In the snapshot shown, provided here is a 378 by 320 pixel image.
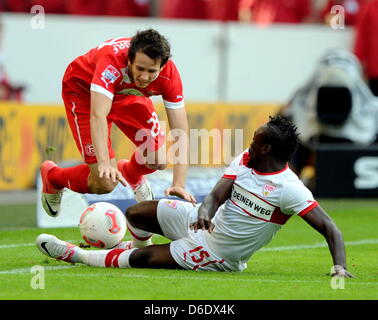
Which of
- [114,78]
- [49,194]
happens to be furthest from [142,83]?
[49,194]

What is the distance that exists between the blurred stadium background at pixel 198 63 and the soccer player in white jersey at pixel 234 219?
238 inches

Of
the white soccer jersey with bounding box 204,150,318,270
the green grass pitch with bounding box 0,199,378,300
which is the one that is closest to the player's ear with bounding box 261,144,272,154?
the white soccer jersey with bounding box 204,150,318,270

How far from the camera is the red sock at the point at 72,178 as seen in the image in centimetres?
935

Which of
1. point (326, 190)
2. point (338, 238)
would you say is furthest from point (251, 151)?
point (326, 190)

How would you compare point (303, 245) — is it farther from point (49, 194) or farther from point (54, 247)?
point (54, 247)

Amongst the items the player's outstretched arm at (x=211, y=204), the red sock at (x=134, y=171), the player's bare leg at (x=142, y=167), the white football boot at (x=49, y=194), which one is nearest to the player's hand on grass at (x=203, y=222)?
the player's outstretched arm at (x=211, y=204)

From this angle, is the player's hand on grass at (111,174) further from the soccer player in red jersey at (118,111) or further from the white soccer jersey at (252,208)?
the white soccer jersey at (252,208)

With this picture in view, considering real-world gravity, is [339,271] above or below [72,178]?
below

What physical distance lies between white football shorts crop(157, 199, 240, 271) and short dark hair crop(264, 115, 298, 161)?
861mm

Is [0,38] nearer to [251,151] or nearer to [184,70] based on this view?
[184,70]

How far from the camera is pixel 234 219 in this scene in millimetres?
7707

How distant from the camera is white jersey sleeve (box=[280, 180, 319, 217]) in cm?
745

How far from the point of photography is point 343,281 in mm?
7449

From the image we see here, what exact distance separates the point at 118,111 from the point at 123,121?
0.13m
